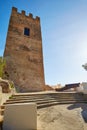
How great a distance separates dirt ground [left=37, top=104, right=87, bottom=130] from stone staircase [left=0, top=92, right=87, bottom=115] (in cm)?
76

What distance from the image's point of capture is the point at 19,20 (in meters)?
14.6

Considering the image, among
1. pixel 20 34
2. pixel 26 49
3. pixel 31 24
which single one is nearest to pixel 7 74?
pixel 26 49

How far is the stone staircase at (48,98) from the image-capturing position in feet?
19.5

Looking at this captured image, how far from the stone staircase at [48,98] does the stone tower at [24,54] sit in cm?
543

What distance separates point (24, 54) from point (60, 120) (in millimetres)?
10299

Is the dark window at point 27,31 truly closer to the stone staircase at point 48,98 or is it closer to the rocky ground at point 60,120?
the stone staircase at point 48,98

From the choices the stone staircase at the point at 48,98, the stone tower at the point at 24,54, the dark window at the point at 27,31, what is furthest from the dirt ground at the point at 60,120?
the dark window at the point at 27,31

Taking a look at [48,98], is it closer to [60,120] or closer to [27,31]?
[60,120]

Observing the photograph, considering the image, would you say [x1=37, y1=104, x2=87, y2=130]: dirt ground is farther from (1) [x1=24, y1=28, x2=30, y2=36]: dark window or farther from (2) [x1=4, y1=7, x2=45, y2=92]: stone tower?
(1) [x1=24, y1=28, x2=30, y2=36]: dark window


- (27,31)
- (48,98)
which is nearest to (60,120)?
(48,98)

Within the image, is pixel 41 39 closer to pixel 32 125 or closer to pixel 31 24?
pixel 31 24

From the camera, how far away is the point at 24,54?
44.5 feet

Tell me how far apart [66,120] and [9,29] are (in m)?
12.1

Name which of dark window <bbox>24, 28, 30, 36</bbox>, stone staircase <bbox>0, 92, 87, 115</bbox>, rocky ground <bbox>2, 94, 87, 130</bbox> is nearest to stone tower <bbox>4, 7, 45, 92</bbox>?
dark window <bbox>24, 28, 30, 36</bbox>
